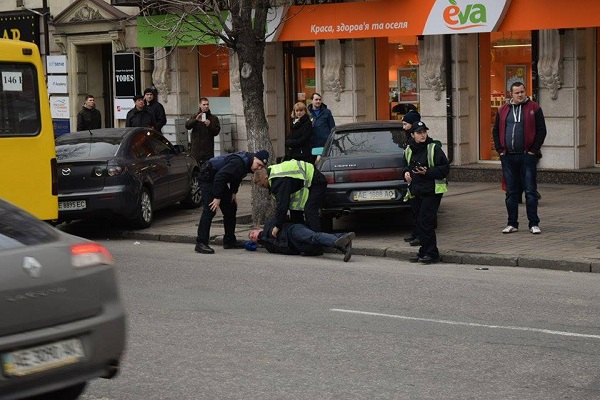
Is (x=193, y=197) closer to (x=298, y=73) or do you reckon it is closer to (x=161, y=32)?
(x=298, y=73)

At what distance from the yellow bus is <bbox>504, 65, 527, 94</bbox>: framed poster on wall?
1063 centimetres

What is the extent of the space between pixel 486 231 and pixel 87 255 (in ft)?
31.5

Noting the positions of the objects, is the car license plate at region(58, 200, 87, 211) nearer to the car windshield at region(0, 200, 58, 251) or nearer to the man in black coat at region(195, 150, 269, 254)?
the man in black coat at region(195, 150, 269, 254)

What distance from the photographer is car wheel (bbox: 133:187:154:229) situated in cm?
1722

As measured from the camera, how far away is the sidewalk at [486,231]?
13.6m

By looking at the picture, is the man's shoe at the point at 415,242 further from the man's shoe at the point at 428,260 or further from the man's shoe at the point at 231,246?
the man's shoe at the point at 231,246

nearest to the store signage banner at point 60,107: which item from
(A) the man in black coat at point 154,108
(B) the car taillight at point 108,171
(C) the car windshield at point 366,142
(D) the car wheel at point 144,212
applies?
(A) the man in black coat at point 154,108

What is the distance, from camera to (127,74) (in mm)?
28422

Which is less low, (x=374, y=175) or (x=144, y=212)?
(x=374, y=175)

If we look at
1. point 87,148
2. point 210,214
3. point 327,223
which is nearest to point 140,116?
point 87,148

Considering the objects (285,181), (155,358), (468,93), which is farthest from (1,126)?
(468,93)

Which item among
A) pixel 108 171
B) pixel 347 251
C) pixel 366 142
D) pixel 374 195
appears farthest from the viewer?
pixel 108 171

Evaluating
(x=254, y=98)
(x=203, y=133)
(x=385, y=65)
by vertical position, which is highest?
(x=385, y=65)

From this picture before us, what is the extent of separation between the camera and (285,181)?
46.2ft
